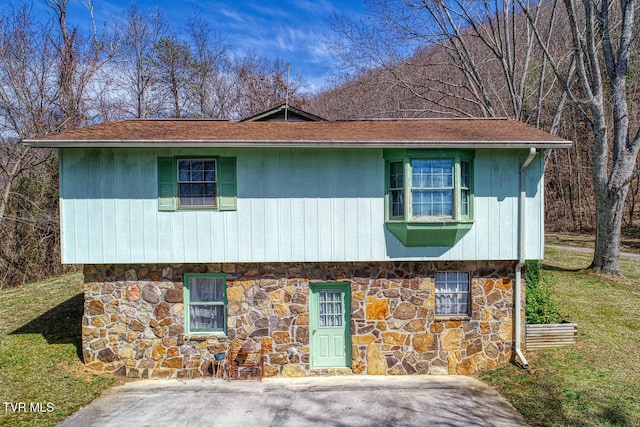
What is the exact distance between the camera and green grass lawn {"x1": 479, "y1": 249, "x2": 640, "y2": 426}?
6117 millimetres

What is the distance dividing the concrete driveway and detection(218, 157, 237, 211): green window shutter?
3.50m

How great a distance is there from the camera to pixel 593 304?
35.0ft

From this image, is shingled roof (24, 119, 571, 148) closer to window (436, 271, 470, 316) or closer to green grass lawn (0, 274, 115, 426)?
window (436, 271, 470, 316)

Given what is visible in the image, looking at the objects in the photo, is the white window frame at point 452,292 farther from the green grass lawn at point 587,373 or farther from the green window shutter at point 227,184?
the green window shutter at point 227,184

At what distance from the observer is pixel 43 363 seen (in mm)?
7871

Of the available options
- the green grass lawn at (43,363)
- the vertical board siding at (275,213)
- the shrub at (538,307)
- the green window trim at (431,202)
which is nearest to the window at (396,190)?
the green window trim at (431,202)

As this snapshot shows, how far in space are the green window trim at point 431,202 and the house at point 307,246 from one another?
0.10ft

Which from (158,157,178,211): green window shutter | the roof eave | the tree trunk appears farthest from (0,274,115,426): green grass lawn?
the tree trunk

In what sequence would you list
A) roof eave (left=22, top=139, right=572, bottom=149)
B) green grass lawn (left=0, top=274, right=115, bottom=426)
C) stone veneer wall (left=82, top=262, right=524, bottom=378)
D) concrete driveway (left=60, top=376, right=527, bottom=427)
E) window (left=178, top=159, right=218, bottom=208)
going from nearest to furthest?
1. concrete driveway (left=60, top=376, right=527, bottom=427)
2. green grass lawn (left=0, top=274, right=115, bottom=426)
3. roof eave (left=22, top=139, right=572, bottom=149)
4. window (left=178, top=159, right=218, bottom=208)
5. stone veneer wall (left=82, top=262, right=524, bottom=378)

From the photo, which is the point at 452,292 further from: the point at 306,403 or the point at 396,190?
the point at 306,403

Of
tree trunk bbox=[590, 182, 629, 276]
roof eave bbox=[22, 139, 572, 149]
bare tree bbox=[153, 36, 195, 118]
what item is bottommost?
tree trunk bbox=[590, 182, 629, 276]

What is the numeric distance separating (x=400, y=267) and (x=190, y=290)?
14.1 feet

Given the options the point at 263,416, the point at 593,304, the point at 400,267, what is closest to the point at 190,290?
the point at 263,416

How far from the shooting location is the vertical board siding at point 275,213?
755 centimetres
